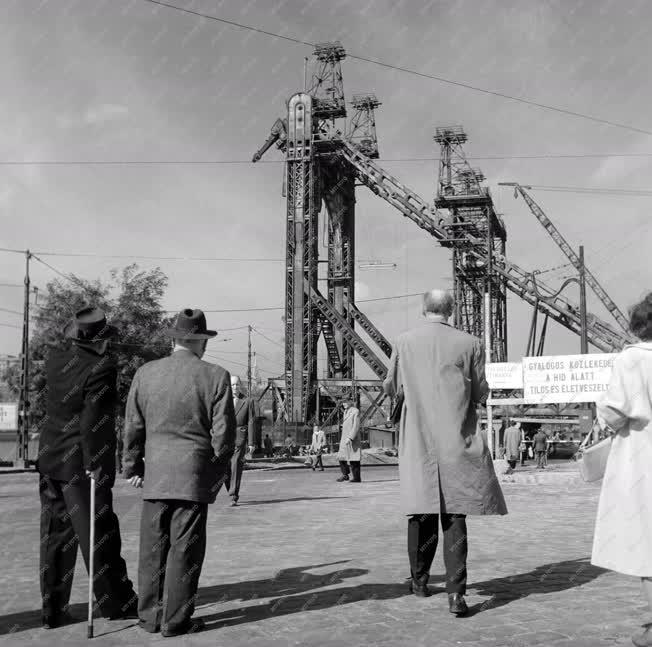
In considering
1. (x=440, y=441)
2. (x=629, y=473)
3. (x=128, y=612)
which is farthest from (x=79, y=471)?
(x=629, y=473)

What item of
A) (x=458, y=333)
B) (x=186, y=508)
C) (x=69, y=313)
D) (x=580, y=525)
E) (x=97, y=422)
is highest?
(x=69, y=313)

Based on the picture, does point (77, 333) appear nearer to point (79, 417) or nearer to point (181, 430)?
point (79, 417)

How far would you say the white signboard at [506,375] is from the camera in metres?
19.6

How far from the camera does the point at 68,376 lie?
498cm

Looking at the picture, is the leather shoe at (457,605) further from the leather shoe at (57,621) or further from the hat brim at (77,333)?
the hat brim at (77,333)

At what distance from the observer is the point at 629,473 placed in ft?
14.0

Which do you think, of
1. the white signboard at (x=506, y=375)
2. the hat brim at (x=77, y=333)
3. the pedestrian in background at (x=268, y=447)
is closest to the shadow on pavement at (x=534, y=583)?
the hat brim at (x=77, y=333)

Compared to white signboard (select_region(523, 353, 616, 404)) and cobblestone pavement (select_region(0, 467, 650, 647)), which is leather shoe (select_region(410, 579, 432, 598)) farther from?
white signboard (select_region(523, 353, 616, 404))

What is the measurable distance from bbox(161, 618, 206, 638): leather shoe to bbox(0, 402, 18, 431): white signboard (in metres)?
31.4

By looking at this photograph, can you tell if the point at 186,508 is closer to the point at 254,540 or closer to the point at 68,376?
the point at 68,376

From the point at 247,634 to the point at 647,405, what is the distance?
241 centimetres

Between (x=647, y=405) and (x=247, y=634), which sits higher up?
(x=647, y=405)

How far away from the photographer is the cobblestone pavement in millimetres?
4465

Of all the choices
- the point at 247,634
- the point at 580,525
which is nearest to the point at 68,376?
the point at 247,634
